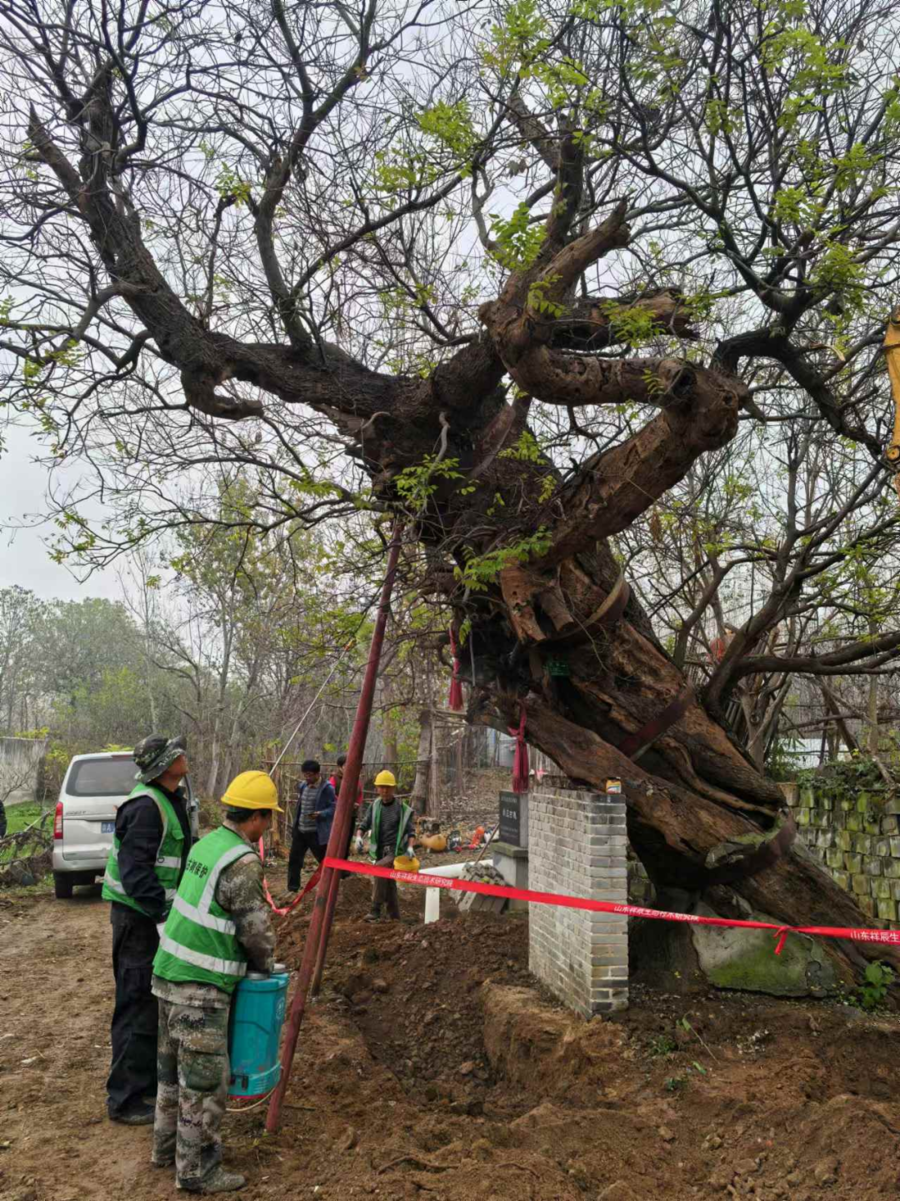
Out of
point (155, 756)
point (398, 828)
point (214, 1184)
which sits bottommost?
point (214, 1184)

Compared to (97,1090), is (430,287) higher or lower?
higher

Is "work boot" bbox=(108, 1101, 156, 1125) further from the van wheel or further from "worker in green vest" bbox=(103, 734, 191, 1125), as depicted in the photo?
the van wheel

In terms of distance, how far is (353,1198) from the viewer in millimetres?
3510

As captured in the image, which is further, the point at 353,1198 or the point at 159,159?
the point at 159,159

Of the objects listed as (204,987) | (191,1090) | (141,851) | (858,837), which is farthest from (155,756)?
(858,837)

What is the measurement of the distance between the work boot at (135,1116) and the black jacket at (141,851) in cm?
91

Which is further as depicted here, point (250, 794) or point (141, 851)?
point (141, 851)

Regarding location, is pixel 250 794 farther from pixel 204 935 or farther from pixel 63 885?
pixel 63 885

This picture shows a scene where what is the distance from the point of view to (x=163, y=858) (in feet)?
15.4

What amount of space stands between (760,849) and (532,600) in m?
2.29

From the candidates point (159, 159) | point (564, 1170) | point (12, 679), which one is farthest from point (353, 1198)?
point (12, 679)

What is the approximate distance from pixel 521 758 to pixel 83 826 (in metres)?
5.71

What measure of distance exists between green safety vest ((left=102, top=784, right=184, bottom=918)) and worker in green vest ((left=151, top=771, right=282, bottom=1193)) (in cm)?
81

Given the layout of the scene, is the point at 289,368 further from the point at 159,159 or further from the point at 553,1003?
the point at 553,1003
